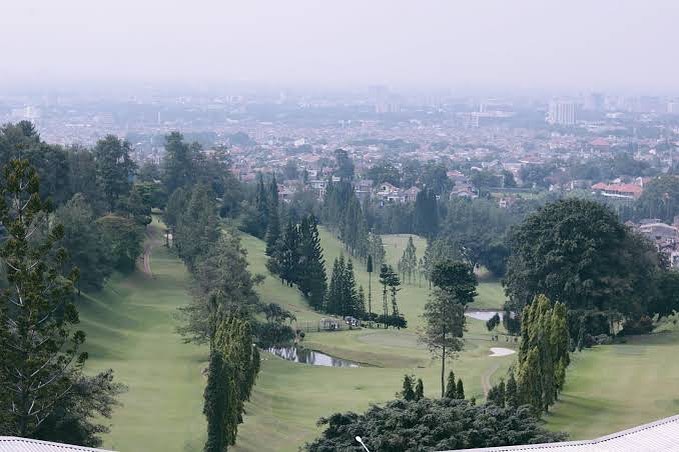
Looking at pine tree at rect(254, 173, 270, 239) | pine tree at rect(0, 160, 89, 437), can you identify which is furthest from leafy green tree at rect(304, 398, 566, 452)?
pine tree at rect(254, 173, 270, 239)

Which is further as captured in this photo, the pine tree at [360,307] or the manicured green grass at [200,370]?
the pine tree at [360,307]

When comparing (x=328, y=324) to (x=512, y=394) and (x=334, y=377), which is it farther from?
(x=512, y=394)

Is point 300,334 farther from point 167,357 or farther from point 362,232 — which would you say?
point 362,232

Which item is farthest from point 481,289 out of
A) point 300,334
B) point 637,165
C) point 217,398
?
point 637,165

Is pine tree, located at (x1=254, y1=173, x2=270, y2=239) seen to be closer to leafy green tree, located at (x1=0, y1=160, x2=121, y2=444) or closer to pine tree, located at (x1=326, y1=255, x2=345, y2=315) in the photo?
pine tree, located at (x1=326, y1=255, x2=345, y2=315)

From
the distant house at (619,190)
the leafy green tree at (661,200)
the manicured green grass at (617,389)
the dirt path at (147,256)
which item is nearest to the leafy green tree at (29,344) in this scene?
the manicured green grass at (617,389)

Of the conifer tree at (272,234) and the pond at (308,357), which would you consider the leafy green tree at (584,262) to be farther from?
the conifer tree at (272,234)

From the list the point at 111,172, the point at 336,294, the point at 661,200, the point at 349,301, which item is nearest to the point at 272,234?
the point at 111,172
